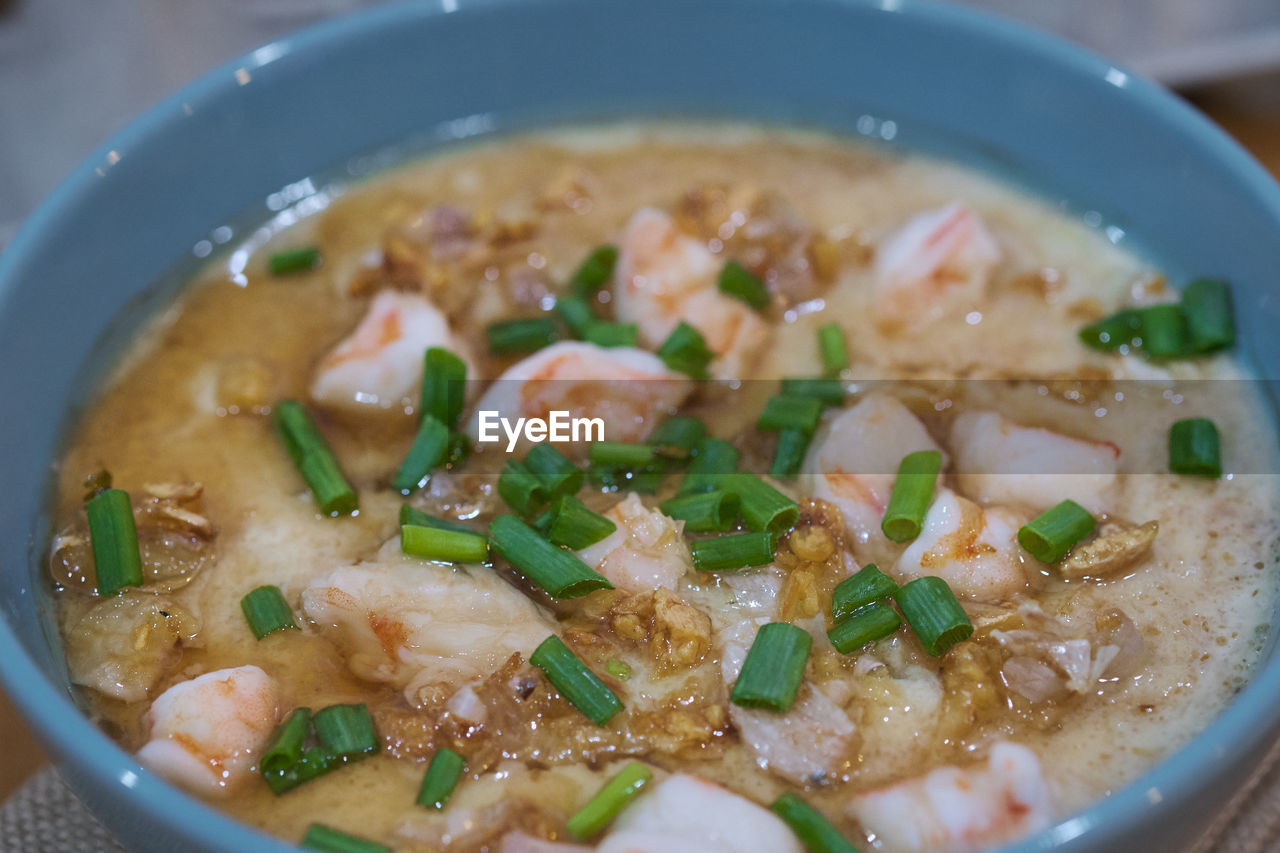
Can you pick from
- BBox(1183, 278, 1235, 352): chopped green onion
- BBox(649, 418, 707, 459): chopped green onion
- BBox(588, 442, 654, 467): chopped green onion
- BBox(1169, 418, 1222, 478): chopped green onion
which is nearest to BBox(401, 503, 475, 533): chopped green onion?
BBox(588, 442, 654, 467): chopped green onion

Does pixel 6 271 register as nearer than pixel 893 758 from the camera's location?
No

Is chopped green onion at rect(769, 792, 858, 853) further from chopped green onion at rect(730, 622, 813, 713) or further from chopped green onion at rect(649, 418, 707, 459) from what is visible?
chopped green onion at rect(649, 418, 707, 459)

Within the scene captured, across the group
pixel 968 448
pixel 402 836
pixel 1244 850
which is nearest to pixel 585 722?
pixel 402 836

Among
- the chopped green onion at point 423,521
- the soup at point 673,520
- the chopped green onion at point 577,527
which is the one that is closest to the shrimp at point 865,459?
the soup at point 673,520

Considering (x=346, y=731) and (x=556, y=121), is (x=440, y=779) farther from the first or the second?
(x=556, y=121)

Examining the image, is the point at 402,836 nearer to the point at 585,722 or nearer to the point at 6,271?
the point at 585,722

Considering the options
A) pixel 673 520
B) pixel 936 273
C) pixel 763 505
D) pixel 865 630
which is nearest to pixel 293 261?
pixel 673 520
